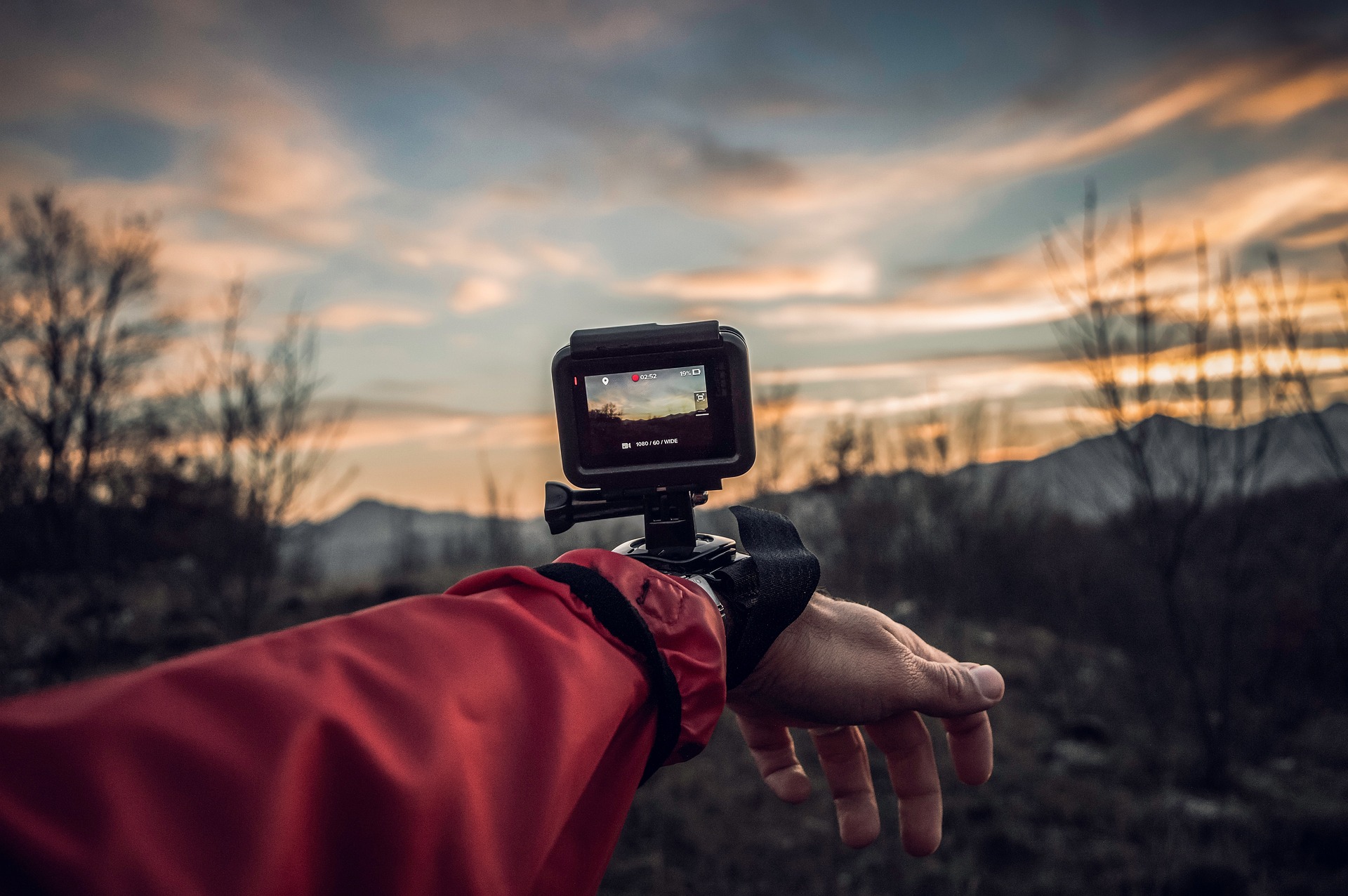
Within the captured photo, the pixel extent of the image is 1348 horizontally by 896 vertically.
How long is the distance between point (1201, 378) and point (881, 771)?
160 inches

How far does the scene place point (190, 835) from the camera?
0.49 meters

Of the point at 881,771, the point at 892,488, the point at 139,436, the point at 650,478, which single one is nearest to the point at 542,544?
the point at 892,488

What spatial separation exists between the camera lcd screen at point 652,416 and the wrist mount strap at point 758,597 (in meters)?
0.23

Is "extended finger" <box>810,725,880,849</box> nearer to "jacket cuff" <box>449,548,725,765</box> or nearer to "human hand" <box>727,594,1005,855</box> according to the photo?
"human hand" <box>727,594,1005,855</box>

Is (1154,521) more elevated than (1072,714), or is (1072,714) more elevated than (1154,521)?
(1154,521)

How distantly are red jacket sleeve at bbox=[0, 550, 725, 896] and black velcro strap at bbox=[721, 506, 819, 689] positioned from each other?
317mm

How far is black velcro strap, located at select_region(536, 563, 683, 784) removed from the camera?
0.89 meters

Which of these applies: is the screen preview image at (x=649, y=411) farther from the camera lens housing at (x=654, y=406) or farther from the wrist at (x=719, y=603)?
the wrist at (x=719, y=603)

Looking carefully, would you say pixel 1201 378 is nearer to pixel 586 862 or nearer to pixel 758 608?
pixel 758 608

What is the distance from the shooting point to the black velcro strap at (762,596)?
1142 millimetres

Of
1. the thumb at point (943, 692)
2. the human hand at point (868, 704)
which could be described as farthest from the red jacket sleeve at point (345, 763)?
the thumb at point (943, 692)

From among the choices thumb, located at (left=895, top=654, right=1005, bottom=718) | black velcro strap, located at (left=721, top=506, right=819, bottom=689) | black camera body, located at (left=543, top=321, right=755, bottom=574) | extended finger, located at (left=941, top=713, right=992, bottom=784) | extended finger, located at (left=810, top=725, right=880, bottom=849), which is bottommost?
extended finger, located at (left=810, top=725, right=880, bottom=849)

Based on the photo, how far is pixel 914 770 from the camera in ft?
4.18

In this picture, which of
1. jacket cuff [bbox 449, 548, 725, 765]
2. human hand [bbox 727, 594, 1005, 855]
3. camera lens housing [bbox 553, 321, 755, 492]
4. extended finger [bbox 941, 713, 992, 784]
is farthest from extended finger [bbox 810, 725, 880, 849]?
camera lens housing [bbox 553, 321, 755, 492]
